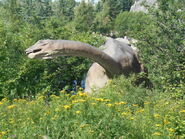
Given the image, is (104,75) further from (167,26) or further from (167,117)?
(167,117)

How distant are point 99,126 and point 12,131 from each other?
1220 millimetres

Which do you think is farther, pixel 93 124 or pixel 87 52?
pixel 87 52

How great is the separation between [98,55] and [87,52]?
0.33 meters

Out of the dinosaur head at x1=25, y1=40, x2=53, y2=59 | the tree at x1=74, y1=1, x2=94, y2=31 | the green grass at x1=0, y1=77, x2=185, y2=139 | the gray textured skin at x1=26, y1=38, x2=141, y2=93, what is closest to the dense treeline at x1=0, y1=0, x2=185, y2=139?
the green grass at x1=0, y1=77, x2=185, y2=139

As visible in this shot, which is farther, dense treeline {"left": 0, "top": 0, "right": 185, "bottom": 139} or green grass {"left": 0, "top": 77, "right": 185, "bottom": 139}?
dense treeline {"left": 0, "top": 0, "right": 185, "bottom": 139}

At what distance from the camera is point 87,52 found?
6176mm

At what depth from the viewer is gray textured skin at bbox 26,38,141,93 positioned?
5512 mm

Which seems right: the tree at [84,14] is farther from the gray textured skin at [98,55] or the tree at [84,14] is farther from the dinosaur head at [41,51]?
the dinosaur head at [41,51]

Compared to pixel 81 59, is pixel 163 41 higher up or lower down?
higher up

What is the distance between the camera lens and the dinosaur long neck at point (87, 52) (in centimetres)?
567

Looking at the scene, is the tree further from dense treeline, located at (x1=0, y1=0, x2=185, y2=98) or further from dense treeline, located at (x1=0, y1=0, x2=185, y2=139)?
dense treeline, located at (x1=0, y1=0, x2=185, y2=139)

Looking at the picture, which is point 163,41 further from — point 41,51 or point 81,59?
point 81,59

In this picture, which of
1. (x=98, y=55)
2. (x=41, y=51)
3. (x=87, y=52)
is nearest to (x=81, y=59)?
(x=98, y=55)

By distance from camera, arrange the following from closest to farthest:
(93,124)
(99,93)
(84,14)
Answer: (93,124) < (99,93) < (84,14)
